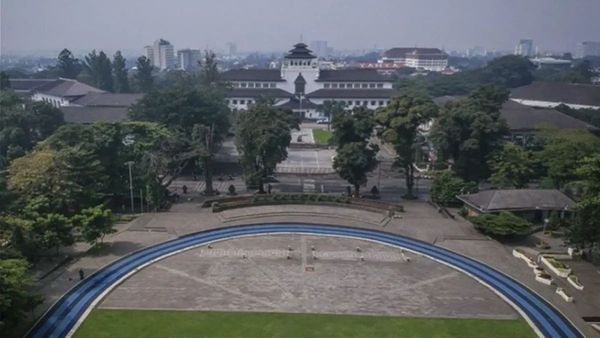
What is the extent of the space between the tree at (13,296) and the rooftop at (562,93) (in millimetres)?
76063

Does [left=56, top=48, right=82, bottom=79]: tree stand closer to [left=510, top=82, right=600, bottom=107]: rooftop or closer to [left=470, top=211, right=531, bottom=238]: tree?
[left=510, top=82, right=600, bottom=107]: rooftop

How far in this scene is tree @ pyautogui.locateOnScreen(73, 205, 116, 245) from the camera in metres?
29.1

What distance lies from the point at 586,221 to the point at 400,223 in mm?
11767

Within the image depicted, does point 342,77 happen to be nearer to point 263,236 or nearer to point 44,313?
point 263,236

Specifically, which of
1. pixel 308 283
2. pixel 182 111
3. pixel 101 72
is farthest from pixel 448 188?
pixel 101 72

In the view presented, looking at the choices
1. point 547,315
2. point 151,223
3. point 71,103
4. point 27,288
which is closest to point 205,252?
point 151,223

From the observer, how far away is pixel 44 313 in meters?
22.4

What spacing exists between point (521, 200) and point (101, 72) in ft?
285

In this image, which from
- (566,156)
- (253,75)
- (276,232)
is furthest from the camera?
(253,75)

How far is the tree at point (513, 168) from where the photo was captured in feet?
129

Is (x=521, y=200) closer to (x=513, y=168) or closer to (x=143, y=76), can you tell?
(x=513, y=168)

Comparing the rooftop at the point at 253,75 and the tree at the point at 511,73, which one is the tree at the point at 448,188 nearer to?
the rooftop at the point at 253,75

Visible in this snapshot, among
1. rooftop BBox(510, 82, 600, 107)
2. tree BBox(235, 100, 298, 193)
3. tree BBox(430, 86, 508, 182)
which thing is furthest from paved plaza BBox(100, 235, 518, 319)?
rooftop BBox(510, 82, 600, 107)

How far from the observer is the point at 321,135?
71812 millimetres
